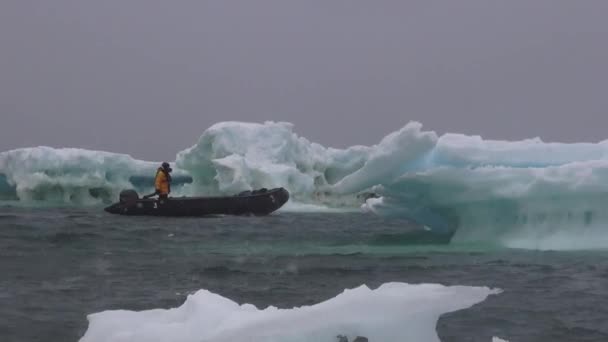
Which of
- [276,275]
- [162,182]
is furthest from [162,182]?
[276,275]

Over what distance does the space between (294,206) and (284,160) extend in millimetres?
2298

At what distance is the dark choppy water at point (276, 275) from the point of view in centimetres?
782

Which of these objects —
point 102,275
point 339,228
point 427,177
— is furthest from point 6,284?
point 339,228

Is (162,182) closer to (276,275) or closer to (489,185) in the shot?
(489,185)

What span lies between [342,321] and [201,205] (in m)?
22.3

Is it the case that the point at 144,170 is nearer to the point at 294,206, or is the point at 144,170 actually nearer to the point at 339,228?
the point at 294,206

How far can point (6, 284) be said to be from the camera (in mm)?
9977

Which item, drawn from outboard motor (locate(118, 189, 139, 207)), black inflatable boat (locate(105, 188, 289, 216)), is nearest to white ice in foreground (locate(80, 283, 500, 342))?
black inflatable boat (locate(105, 188, 289, 216))

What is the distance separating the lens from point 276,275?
11.3m

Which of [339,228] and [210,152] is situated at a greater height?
[210,152]

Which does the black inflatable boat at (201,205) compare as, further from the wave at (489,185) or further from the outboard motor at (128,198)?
the wave at (489,185)

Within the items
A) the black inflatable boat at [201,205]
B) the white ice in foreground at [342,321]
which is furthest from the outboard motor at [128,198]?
the white ice in foreground at [342,321]

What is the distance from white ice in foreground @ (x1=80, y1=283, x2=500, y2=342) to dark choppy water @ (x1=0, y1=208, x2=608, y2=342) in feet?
6.78

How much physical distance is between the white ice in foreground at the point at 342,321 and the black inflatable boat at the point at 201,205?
69.5 ft
